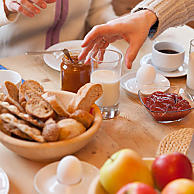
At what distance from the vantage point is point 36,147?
860mm

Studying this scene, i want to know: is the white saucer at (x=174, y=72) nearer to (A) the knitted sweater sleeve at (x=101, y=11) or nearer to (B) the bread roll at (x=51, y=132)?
(A) the knitted sweater sleeve at (x=101, y=11)

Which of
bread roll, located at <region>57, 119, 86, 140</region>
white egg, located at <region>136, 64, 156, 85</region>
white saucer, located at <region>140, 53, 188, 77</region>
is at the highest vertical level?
bread roll, located at <region>57, 119, 86, 140</region>

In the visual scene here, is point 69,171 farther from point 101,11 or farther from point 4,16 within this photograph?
point 101,11

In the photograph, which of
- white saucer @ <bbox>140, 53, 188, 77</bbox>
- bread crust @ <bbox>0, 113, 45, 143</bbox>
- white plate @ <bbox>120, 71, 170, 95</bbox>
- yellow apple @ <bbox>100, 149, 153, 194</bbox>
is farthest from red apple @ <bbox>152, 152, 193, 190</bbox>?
white saucer @ <bbox>140, 53, 188, 77</bbox>

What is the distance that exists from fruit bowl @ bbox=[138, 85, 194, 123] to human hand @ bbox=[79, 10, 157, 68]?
153 millimetres

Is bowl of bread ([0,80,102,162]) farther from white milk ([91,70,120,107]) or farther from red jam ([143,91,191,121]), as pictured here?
Result: red jam ([143,91,191,121])

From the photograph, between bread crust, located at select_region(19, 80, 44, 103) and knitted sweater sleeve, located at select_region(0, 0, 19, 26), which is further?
knitted sweater sleeve, located at select_region(0, 0, 19, 26)

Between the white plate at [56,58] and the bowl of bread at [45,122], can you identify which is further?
the white plate at [56,58]

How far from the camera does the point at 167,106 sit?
3.65 feet

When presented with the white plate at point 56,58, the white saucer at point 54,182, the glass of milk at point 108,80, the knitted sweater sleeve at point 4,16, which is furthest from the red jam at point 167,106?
the knitted sweater sleeve at point 4,16

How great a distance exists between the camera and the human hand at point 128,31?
121 cm

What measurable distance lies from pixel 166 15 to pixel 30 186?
2.78 ft

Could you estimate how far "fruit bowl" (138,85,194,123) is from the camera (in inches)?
43.4

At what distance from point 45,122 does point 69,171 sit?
0.18 meters
